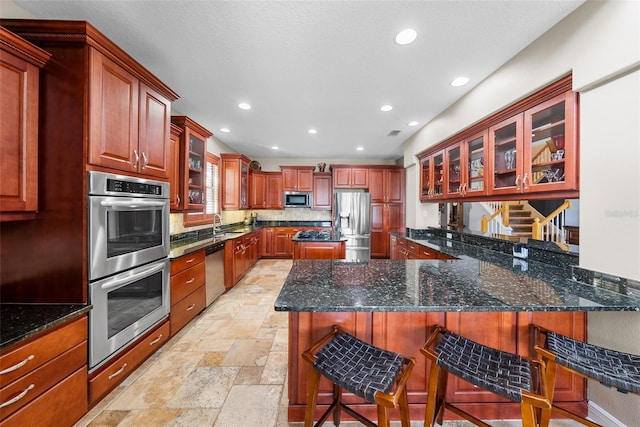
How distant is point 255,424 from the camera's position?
1.54m

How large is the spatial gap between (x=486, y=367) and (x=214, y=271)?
3155mm

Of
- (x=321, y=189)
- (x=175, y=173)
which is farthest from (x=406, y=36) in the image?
(x=321, y=189)

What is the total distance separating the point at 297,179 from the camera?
250 inches

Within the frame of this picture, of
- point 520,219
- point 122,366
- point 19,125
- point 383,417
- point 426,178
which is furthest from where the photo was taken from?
point 520,219

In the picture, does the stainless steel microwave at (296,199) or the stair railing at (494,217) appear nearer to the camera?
the stair railing at (494,217)

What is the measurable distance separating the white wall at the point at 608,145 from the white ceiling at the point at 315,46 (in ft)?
0.89

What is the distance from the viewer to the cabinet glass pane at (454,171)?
3150 mm

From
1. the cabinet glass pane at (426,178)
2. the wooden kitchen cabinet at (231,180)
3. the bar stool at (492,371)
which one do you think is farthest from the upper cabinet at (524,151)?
the wooden kitchen cabinet at (231,180)

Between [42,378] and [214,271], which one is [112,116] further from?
[214,271]

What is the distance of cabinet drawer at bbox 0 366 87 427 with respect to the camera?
1195 mm

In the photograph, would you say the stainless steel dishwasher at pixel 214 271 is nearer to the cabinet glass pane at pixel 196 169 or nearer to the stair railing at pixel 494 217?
the cabinet glass pane at pixel 196 169

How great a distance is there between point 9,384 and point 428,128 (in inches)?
182

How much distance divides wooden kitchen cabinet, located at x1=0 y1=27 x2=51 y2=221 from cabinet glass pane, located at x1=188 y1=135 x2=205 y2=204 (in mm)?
1796

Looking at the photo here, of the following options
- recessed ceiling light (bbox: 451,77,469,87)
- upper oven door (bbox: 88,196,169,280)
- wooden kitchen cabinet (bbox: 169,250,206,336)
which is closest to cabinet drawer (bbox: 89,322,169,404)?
wooden kitchen cabinet (bbox: 169,250,206,336)
